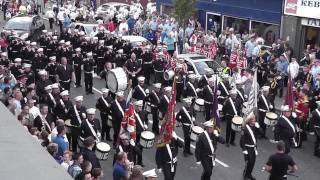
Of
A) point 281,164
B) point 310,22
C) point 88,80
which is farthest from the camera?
point 310,22

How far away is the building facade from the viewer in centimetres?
2784

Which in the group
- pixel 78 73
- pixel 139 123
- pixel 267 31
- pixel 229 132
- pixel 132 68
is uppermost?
pixel 267 31

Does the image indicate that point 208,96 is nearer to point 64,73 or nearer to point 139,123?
point 139,123

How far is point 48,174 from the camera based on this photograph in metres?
6.16

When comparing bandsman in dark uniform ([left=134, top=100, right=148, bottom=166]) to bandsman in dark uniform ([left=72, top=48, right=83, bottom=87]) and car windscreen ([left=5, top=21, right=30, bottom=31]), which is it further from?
car windscreen ([left=5, top=21, right=30, bottom=31])

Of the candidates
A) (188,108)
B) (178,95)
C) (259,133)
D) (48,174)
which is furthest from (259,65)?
(48,174)

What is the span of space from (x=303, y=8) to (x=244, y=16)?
4.89 metres

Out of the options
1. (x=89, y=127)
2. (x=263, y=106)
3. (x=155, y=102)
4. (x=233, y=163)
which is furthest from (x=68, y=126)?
(x=263, y=106)

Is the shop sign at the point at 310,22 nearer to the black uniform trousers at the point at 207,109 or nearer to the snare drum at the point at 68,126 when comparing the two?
the black uniform trousers at the point at 207,109

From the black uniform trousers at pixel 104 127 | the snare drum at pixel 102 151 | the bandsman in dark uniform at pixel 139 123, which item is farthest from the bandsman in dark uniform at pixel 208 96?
the snare drum at pixel 102 151

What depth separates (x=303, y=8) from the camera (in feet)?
83.3

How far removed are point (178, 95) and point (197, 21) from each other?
521 inches

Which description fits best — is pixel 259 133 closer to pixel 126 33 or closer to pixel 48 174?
pixel 48 174

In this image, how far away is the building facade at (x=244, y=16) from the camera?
91.4 feet
